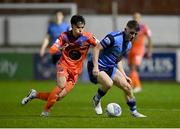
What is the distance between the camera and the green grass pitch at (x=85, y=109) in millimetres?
12391

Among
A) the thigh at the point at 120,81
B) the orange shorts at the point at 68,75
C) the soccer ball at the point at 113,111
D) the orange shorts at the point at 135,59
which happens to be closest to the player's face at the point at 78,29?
the orange shorts at the point at 68,75

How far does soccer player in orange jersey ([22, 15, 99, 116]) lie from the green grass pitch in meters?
0.40

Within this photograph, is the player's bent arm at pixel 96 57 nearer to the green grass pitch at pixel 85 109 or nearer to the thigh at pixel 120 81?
the thigh at pixel 120 81

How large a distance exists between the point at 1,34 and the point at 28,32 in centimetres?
97

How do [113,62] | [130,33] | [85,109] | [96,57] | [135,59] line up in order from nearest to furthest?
[130,33] → [96,57] → [113,62] → [85,109] → [135,59]

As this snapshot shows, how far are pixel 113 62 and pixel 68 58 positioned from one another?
818mm

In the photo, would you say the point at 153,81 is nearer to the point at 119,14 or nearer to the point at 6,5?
the point at 119,14

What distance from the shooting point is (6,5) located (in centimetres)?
2736

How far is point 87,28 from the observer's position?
1071 inches

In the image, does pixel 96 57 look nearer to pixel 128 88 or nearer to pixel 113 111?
pixel 128 88

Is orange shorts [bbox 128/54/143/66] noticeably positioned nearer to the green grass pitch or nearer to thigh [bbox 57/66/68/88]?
the green grass pitch

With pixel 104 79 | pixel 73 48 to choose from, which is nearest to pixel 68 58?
pixel 73 48

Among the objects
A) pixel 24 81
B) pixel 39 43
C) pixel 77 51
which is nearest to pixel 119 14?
pixel 39 43

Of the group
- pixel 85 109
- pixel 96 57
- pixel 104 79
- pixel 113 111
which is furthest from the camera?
pixel 85 109
